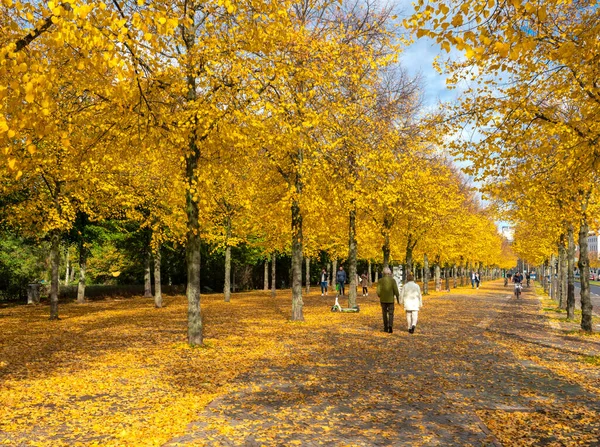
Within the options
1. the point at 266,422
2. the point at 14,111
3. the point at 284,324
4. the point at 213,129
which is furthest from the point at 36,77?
the point at 284,324

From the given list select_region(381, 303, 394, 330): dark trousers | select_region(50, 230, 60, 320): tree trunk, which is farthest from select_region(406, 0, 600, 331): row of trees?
select_region(50, 230, 60, 320): tree trunk

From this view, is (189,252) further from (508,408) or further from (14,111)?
(508,408)

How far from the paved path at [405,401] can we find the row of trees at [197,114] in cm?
388

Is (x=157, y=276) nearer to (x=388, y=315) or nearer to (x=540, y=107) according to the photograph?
(x=388, y=315)

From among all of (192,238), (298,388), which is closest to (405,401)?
(298,388)

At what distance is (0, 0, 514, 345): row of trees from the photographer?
632 cm

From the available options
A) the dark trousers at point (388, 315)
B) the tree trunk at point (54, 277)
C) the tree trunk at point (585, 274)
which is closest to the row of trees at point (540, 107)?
the tree trunk at point (585, 274)

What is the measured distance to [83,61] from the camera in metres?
6.13

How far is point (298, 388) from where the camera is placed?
7.66 meters

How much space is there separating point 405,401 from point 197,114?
22.1 feet

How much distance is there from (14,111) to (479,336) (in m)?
13.0

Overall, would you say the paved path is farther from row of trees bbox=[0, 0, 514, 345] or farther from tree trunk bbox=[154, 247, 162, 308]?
tree trunk bbox=[154, 247, 162, 308]

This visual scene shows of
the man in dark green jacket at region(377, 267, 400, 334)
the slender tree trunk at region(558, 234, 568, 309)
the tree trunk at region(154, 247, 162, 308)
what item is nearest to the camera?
the man in dark green jacket at region(377, 267, 400, 334)

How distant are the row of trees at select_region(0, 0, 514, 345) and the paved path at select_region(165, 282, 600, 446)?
12.7 feet
